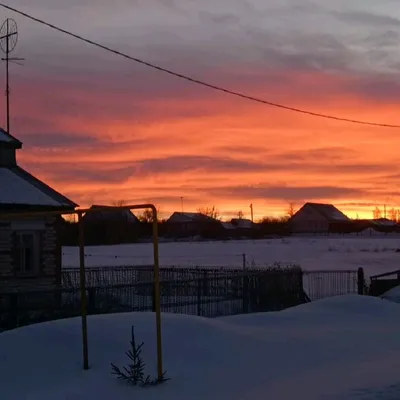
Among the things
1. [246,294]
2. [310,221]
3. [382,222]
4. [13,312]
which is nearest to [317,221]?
[310,221]

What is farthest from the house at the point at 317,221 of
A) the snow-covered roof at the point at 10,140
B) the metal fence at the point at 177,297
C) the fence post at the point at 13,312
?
the fence post at the point at 13,312

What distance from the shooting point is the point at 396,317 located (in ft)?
57.5

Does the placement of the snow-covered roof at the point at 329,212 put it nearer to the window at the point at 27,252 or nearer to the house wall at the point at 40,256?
the house wall at the point at 40,256

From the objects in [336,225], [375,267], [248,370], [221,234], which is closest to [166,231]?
[221,234]

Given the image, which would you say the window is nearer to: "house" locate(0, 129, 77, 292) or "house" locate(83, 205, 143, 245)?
"house" locate(0, 129, 77, 292)

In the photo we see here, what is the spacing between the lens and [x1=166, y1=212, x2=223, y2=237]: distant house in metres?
130

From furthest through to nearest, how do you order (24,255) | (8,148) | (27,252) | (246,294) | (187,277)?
(187,277) < (8,148) < (246,294) < (27,252) < (24,255)

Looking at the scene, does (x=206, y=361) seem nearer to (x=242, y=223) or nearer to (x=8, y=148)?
(x=8, y=148)

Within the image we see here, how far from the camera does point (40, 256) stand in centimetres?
2336

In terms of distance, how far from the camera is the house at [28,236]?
22375 millimetres

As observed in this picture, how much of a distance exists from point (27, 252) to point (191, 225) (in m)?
121

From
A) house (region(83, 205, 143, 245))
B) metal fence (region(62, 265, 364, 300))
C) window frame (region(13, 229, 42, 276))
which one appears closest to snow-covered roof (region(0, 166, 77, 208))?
window frame (region(13, 229, 42, 276))

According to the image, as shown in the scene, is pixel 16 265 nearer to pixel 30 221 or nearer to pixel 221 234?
pixel 30 221

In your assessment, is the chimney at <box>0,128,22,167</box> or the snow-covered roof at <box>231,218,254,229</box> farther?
the snow-covered roof at <box>231,218,254,229</box>
